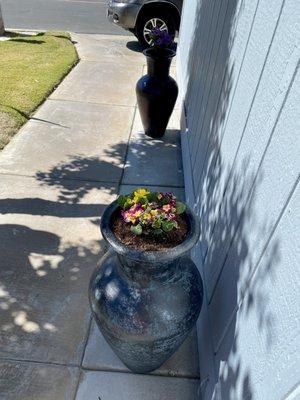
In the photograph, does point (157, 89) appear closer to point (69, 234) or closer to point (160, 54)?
point (160, 54)

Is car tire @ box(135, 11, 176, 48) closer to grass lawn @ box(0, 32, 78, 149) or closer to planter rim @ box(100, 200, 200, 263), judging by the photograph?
grass lawn @ box(0, 32, 78, 149)

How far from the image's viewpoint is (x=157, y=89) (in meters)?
4.91

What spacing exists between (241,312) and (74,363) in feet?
4.71

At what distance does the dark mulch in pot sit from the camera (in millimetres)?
1942

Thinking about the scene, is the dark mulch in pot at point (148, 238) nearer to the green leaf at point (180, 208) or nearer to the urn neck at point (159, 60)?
the green leaf at point (180, 208)

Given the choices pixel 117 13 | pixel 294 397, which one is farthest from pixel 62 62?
pixel 294 397

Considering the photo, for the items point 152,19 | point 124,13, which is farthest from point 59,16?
point 152,19

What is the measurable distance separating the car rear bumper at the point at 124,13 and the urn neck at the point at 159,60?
16.3 ft

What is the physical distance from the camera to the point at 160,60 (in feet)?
15.4

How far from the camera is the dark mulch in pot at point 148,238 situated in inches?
76.5

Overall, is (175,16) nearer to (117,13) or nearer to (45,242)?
(117,13)

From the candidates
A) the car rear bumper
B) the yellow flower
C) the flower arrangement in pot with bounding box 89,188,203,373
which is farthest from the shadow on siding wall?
the car rear bumper

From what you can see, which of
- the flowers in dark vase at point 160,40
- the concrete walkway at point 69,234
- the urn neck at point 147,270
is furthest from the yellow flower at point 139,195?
the flowers in dark vase at point 160,40

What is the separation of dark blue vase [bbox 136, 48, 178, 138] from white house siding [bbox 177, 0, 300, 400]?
1.62 meters
